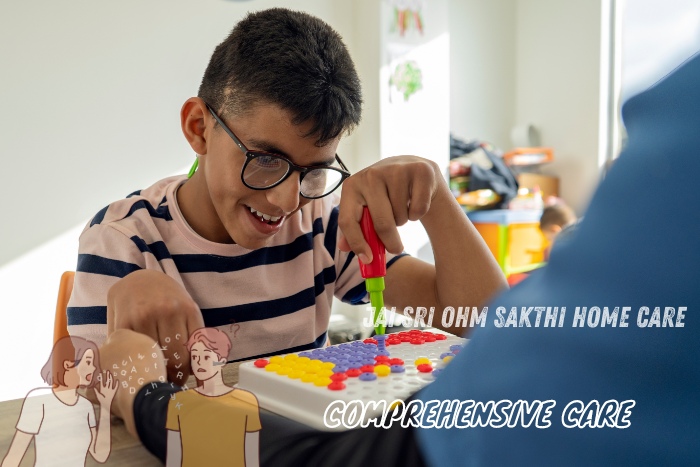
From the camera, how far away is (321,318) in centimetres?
108

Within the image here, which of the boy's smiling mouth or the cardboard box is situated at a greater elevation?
the boy's smiling mouth

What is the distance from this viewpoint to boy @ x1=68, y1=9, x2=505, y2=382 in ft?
2.73

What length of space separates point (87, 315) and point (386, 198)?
40 centimetres

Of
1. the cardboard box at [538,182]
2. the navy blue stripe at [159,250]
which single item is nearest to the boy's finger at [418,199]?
the navy blue stripe at [159,250]

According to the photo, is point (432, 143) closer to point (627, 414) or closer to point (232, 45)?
point (232, 45)

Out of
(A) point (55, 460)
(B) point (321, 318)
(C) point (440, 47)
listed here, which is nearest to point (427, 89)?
(C) point (440, 47)

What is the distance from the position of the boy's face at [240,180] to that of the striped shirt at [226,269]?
48 millimetres

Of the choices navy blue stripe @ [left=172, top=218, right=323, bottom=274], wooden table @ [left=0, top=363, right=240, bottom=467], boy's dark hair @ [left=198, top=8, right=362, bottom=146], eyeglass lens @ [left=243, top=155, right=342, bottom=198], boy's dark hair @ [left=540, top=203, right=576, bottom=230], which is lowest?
boy's dark hair @ [left=540, top=203, right=576, bottom=230]

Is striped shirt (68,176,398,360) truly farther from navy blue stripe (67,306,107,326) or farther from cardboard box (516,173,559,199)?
cardboard box (516,173,559,199)

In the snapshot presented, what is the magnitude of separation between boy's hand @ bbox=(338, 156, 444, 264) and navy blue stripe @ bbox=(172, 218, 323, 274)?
29 cm

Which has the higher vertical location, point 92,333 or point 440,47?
point 440,47

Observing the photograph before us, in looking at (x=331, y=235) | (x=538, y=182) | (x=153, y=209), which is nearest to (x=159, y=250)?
(x=153, y=209)

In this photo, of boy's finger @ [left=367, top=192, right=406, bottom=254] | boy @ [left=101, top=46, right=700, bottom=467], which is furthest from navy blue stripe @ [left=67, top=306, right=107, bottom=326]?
boy @ [left=101, top=46, right=700, bottom=467]

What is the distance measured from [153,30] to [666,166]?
91.1 inches
